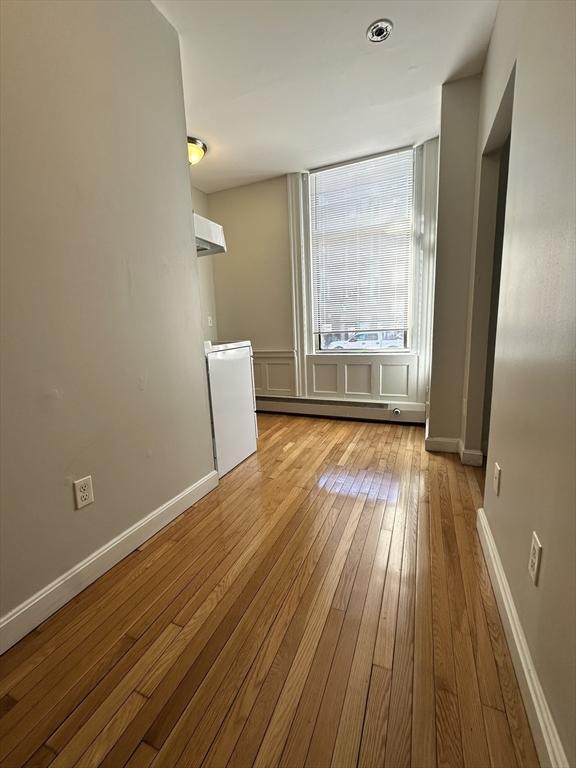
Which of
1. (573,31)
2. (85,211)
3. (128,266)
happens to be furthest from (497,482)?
(85,211)

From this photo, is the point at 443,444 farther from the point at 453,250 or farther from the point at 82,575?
the point at 82,575

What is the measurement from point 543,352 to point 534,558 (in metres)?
0.58

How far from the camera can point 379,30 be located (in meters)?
1.81

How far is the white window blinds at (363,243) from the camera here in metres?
3.21

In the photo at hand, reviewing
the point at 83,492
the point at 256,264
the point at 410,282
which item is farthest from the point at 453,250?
the point at 83,492

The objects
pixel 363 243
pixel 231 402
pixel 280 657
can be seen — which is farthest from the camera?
pixel 363 243

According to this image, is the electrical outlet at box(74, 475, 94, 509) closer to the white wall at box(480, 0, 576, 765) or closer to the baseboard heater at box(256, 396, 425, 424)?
the white wall at box(480, 0, 576, 765)

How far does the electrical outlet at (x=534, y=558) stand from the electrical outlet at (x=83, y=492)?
5.25ft

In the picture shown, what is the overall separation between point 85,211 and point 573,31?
1614 millimetres

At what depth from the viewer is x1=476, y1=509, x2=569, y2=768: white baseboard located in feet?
2.28

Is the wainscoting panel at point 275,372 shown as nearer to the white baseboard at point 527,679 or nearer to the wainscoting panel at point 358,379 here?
the wainscoting panel at point 358,379

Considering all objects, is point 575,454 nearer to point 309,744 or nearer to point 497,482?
point 497,482

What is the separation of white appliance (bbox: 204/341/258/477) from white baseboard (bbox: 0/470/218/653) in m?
0.46

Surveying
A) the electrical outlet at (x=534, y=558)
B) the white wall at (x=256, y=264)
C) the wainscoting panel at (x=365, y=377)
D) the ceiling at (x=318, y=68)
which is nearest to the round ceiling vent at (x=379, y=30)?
the ceiling at (x=318, y=68)
